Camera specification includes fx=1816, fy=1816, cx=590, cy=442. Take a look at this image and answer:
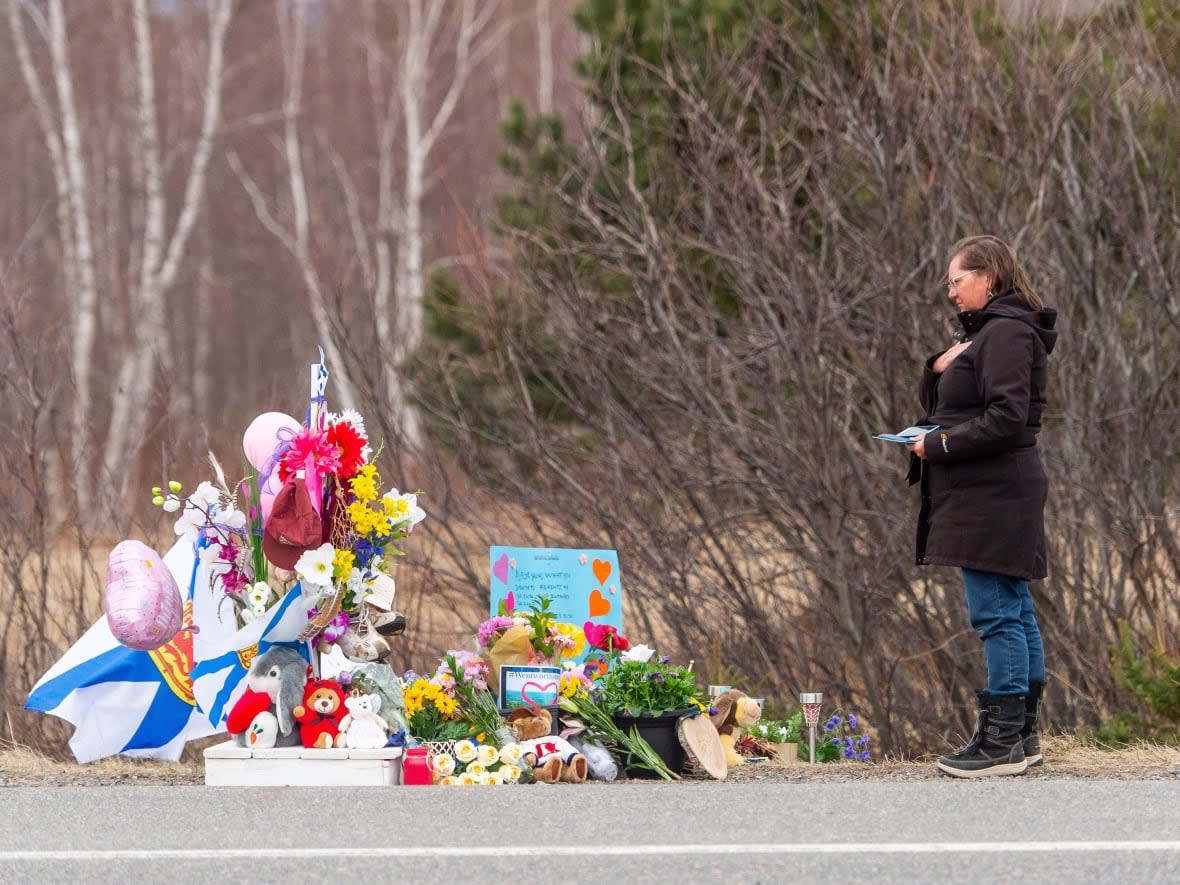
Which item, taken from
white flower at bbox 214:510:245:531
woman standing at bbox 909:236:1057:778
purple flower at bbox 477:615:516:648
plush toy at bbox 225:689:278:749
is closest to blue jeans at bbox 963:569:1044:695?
woman standing at bbox 909:236:1057:778

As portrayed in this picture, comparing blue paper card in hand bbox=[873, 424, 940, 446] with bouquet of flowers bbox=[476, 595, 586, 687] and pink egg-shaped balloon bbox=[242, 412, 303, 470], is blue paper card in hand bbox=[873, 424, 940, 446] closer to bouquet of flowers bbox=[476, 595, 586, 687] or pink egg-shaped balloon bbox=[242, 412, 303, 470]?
bouquet of flowers bbox=[476, 595, 586, 687]

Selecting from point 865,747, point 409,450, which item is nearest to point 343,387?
point 409,450

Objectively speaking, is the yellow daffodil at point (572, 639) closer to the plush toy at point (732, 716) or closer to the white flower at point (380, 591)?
the plush toy at point (732, 716)

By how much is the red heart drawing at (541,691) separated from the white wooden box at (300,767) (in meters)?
0.59

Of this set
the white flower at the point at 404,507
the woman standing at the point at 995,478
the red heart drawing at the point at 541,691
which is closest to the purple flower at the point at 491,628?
the red heart drawing at the point at 541,691

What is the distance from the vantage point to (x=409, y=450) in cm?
1027

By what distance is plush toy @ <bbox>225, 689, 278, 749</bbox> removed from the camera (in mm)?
6195

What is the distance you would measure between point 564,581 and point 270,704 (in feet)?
4.89

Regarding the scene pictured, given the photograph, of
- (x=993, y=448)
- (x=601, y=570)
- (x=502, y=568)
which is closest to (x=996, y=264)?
(x=993, y=448)

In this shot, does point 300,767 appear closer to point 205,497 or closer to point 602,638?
point 205,497

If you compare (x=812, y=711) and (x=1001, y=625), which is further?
(x=812, y=711)

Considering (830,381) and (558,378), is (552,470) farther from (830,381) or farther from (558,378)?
(830,381)

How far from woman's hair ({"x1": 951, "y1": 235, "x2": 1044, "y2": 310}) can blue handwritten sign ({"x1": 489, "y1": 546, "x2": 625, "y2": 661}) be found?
198 cm

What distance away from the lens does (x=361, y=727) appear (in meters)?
6.22
